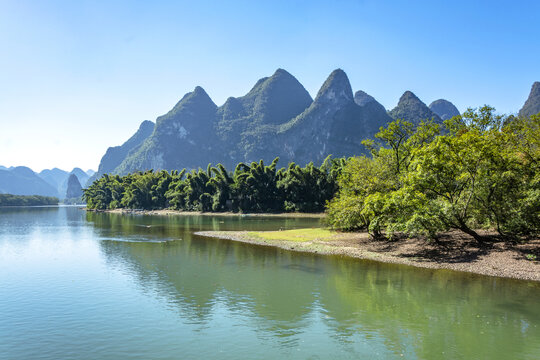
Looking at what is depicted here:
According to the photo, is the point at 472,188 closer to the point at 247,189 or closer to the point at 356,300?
the point at 356,300

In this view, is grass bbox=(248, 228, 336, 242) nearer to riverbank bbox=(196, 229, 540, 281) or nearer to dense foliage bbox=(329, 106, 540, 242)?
riverbank bbox=(196, 229, 540, 281)

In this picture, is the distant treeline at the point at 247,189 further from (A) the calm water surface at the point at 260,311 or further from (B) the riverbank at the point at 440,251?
(A) the calm water surface at the point at 260,311

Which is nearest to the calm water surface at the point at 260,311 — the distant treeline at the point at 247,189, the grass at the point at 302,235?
the grass at the point at 302,235

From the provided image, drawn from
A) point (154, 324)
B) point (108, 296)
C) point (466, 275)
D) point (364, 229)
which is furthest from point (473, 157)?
point (108, 296)

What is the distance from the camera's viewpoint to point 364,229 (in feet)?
165

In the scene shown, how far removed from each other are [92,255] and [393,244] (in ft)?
109

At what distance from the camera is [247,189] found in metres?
114

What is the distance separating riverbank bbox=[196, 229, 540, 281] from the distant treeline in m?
56.0

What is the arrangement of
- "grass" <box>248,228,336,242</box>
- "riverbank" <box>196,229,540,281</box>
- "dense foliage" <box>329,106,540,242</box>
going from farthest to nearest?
"grass" <box>248,228,336,242</box>
"dense foliage" <box>329,106,540,242</box>
"riverbank" <box>196,229,540,281</box>

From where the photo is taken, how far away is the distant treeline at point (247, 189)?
10656 centimetres

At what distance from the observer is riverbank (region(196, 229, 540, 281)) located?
91.9 feet

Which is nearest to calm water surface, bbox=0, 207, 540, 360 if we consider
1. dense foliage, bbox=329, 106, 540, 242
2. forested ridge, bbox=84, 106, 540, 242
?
dense foliage, bbox=329, 106, 540, 242

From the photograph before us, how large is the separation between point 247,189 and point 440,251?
84169 millimetres

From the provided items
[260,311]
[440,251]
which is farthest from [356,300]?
[440,251]
